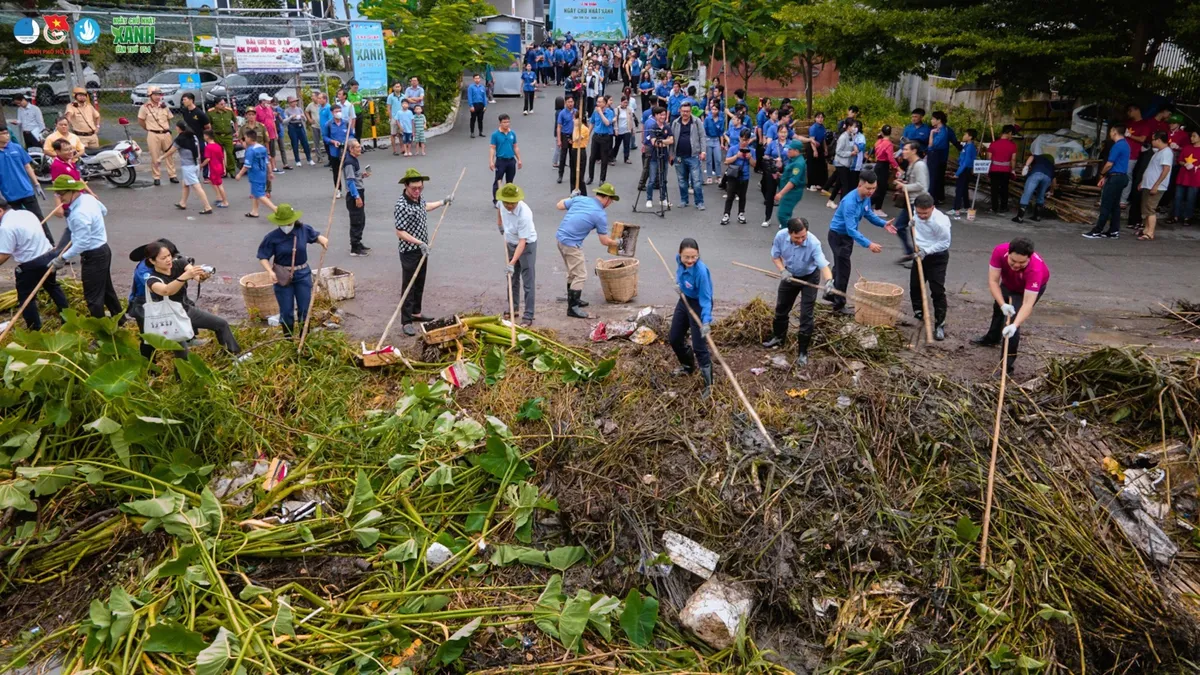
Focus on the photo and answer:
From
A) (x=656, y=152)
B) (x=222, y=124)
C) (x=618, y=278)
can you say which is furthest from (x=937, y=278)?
(x=222, y=124)

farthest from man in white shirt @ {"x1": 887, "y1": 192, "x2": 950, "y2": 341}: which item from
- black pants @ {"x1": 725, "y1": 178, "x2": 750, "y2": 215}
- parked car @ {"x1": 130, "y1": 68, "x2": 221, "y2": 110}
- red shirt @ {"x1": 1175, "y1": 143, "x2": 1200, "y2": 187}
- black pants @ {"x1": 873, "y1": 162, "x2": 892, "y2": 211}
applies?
parked car @ {"x1": 130, "y1": 68, "x2": 221, "y2": 110}

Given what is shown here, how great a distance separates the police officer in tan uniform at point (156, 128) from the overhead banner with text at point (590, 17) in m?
18.8

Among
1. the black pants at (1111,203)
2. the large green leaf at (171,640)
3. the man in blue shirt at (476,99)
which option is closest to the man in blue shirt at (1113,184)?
the black pants at (1111,203)

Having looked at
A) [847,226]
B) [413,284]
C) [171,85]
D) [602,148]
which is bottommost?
[413,284]

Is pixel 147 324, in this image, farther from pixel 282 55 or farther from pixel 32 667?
pixel 282 55

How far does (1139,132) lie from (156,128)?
54.2 feet

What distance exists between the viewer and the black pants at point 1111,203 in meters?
12.6

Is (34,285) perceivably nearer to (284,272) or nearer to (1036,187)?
(284,272)

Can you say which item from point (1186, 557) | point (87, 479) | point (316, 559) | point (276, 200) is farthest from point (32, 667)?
point (276, 200)

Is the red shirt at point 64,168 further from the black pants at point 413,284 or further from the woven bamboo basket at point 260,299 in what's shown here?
the black pants at point 413,284

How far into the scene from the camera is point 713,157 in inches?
674

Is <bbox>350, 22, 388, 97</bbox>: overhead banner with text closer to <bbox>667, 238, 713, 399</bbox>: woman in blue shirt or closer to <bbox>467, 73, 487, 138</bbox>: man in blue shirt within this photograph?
<bbox>467, 73, 487, 138</bbox>: man in blue shirt

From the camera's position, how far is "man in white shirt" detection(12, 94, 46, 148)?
15.3 m

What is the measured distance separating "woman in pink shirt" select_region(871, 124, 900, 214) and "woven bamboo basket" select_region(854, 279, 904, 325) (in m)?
5.44
